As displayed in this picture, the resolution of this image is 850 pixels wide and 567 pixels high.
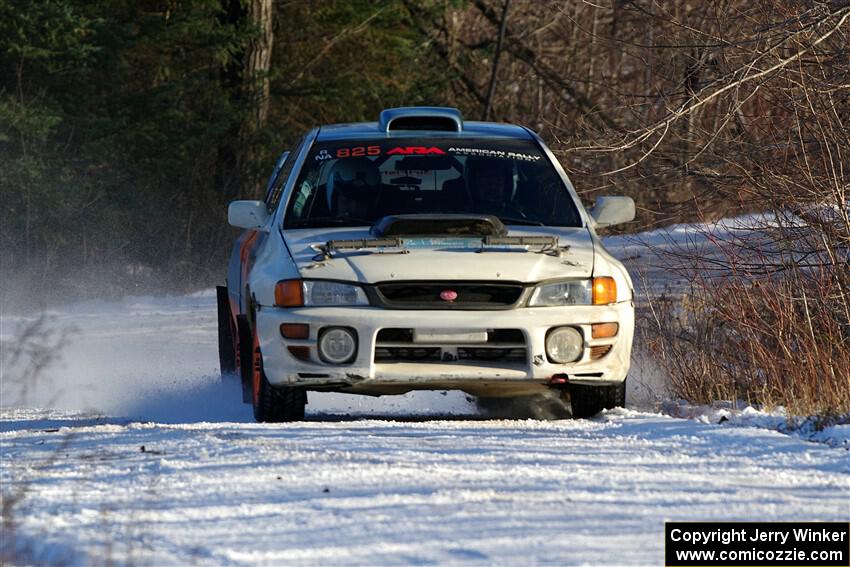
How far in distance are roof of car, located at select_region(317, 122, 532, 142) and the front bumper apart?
1.87 meters

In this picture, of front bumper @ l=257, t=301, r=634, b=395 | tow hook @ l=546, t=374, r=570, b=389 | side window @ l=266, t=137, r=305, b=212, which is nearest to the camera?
front bumper @ l=257, t=301, r=634, b=395

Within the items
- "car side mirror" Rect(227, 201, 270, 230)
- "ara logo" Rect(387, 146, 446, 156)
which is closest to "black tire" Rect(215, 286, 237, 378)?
"car side mirror" Rect(227, 201, 270, 230)

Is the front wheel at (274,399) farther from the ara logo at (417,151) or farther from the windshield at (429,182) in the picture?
the ara logo at (417,151)

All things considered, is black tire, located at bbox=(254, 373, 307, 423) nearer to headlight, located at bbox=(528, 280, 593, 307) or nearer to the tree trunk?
headlight, located at bbox=(528, 280, 593, 307)

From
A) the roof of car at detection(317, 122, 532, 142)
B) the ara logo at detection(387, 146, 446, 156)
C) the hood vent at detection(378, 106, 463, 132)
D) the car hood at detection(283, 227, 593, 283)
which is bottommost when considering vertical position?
the car hood at detection(283, 227, 593, 283)

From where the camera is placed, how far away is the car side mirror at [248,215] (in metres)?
8.93

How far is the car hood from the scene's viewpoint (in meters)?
7.76

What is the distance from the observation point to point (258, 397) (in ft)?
27.0

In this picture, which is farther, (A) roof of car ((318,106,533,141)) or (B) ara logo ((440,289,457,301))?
(A) roof of car ((318,106,533,141))

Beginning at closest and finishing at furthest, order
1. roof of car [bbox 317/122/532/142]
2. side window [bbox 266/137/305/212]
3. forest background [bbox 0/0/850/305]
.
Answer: roof of car [bbox 317/122/532/142], side window [bbox 266/137/305/212], forest background [bbox 0/0/850/305]

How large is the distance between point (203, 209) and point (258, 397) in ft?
55.6

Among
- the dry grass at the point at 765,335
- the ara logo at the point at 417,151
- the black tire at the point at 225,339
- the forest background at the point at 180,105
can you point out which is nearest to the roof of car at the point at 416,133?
the ara logo at the point at 417,151

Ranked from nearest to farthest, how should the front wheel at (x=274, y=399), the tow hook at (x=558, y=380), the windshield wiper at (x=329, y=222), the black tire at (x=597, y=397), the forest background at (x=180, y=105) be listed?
the tow hook at (x=558, y=380)
the front wheel at (x=274, y=399)
the black tire at (x=597, y=397)
the windshield wiper at (x=329, y=222)
the forest background at (x=180, y=105)

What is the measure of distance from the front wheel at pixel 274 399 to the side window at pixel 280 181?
1.41 m
